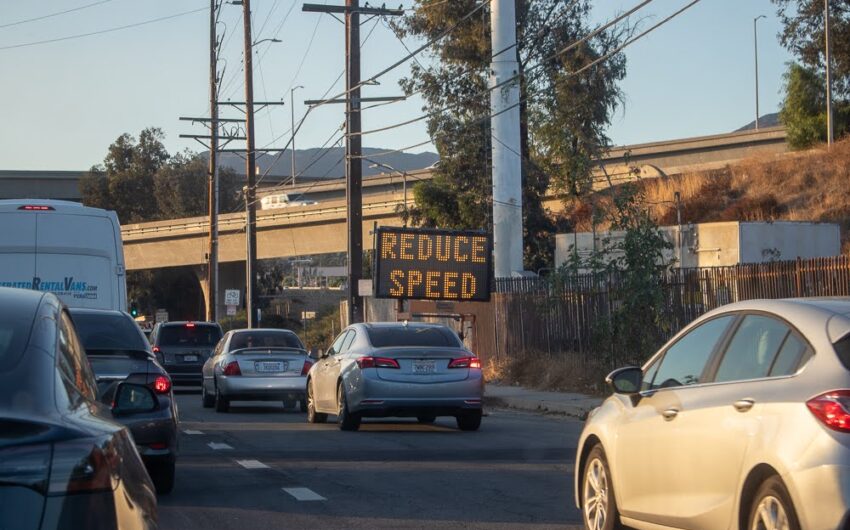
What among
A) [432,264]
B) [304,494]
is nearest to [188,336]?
[432,264]

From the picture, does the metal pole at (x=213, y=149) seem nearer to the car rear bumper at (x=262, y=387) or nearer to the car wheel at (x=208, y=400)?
the car wheel at (x=208, y=400)

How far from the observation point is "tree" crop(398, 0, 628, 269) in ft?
139

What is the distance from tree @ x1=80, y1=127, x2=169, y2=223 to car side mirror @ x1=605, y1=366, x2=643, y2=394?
3131 inches

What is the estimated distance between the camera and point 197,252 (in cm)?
6838

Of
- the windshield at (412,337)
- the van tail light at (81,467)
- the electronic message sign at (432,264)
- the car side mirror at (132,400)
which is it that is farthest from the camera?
the electronic message sign at (432,264)

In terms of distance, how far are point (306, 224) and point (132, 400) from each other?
57170 millimetres

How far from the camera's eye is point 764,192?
47.8 m

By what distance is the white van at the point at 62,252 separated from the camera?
52.0 feet

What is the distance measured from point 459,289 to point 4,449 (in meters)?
24.0

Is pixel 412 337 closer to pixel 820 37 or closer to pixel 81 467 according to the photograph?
pixel 81 467

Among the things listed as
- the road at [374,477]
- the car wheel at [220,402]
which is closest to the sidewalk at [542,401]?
the road at [374,477]

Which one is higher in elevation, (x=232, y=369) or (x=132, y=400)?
(x=132, y=400)

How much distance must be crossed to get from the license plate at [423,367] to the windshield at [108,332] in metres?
5.23

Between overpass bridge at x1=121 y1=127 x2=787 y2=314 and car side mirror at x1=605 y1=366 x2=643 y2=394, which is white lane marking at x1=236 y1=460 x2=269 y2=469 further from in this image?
overpass bridge at x1=121 y1=127 x2=787 y2=314
